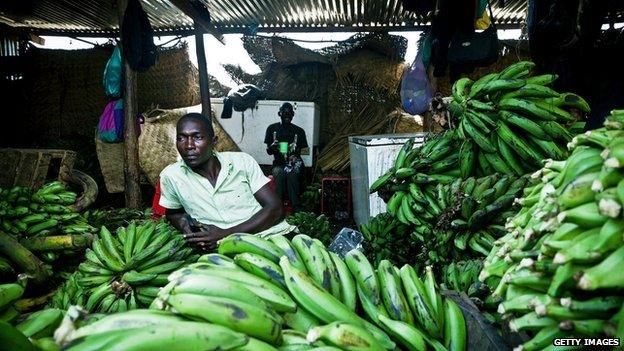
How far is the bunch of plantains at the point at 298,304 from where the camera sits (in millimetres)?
1045

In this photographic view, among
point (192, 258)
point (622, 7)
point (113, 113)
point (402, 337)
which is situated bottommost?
point (192, 258)

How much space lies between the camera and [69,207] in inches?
171

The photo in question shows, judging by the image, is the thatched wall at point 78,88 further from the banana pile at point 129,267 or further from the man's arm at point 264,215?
the banana pile at point 129,267

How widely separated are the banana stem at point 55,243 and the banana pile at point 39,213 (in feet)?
0.53

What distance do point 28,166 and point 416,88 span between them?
5.16 meters

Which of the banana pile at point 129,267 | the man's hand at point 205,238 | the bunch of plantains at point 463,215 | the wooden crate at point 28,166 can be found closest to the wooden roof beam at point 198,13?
the wooden crate at point 28,166

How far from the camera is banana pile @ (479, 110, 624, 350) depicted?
96 cm

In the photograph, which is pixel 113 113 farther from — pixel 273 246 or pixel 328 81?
pixel 273 246

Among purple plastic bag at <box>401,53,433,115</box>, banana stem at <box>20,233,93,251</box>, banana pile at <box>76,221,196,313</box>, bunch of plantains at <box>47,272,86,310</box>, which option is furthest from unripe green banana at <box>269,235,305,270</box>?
purple plastic bag at <box>401,53,433,115</box>

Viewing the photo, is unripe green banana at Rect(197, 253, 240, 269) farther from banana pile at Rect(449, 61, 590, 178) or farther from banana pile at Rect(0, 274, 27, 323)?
banana pile at Rect(449, 61, 590, 178)

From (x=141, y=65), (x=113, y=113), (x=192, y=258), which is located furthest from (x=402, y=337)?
(x=113, y=113)

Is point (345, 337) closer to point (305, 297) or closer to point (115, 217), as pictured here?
point (305, 297)

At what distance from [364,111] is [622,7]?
260 inches

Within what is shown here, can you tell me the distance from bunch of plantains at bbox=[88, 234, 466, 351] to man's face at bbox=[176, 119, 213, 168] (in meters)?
1.92
